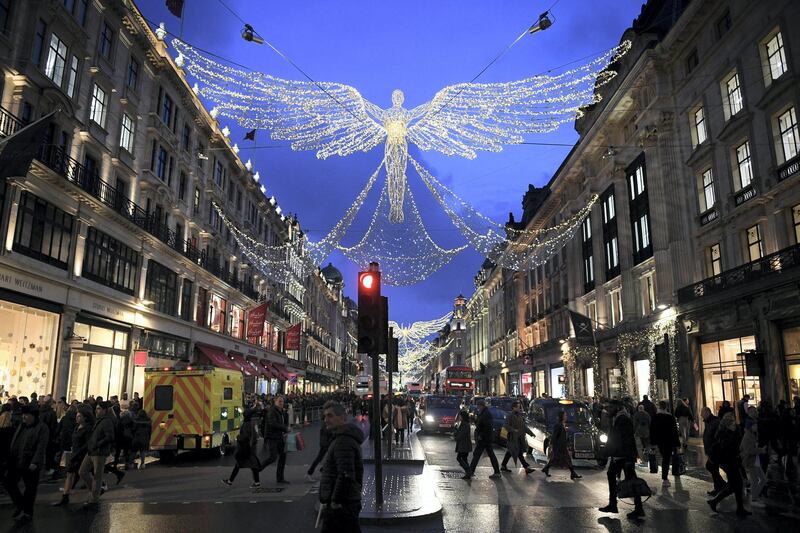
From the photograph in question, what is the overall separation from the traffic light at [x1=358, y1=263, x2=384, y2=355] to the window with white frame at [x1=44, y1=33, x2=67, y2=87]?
53.3 feet

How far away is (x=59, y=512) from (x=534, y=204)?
202ft

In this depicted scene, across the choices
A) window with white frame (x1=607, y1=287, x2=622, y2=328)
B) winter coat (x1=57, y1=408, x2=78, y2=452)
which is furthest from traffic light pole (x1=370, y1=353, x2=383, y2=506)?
window with white frame (x1=607, y1=287, x2=622, y2=328)

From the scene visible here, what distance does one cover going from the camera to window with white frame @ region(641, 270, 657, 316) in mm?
31900

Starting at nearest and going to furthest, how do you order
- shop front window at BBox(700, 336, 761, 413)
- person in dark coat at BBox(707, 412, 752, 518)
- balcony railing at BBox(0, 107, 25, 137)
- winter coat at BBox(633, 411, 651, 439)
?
person in dark coat at BBox(707, 412, 752, 518), winter coat at BBox(633, 411, 651, 439), balcony railing at BBox(0, 107, 25, 137), shop front window at BBox(700, 336, 761, 413)

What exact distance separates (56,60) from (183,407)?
13.1 meters

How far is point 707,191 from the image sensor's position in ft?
88.7

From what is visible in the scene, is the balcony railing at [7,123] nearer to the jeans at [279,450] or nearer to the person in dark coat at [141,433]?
the person in dark coat at [141,433]

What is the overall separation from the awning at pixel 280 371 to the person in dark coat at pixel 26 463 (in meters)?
39.5

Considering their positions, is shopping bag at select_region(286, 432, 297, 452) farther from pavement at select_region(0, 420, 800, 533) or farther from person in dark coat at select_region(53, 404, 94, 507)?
person in dark coat at select_region(53, 404, 94, 507)

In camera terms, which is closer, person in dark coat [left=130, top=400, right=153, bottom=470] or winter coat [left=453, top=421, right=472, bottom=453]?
winter coat [left=453, top=421, right=472, bottom=453]

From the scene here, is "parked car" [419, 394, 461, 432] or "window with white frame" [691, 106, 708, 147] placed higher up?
"window with white frame" [691, 106, 708, 147]

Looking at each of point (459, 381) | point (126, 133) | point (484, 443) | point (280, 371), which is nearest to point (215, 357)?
point (126, 133)

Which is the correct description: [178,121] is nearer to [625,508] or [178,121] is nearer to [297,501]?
[297,501]

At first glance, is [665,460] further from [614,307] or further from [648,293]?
[614,307]
